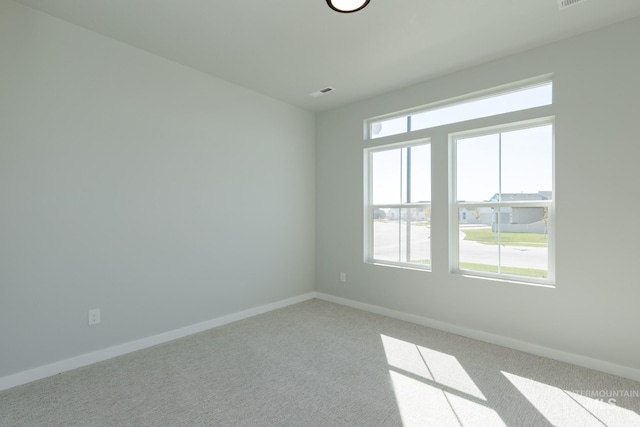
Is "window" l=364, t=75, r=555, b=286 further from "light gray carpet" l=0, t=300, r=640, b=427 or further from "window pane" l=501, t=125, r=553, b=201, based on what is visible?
"light gray carpet" l=0, t=300, r=640, b=427

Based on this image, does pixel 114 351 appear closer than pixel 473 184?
Yes

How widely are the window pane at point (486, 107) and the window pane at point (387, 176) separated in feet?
1.55

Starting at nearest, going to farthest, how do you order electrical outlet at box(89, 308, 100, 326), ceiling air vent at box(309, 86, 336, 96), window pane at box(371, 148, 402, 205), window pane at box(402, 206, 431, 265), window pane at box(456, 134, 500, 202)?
electrical outlet at box(89, 308, 100, 326) < window pane at box(456, 134, 500, 202) < window pane at box(402, 206, 431, 265) < ceiling air vent at box(309, 86, 336, 96) < window pane at box(371, 148, 402, 205)

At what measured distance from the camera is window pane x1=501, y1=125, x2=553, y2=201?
296 cm

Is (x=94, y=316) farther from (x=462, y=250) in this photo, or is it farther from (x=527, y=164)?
(x=527, y=164)

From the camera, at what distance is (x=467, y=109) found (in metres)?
3.39

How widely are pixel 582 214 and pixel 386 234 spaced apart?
2.01 meters

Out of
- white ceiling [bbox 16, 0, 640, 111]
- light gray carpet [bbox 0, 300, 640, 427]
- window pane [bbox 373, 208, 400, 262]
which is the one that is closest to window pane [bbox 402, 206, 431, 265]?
window pane [bbox 373, 208, 400, 262]

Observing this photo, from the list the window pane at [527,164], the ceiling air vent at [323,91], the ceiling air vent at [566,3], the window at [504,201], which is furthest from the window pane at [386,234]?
the ceiling air vent at [566,3]

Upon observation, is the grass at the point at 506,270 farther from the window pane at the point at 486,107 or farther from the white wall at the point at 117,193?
the white wall at the point at 117,193

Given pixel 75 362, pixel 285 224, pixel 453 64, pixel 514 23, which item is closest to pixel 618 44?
pixel 514 23

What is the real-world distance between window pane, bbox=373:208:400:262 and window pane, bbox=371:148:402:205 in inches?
6.0

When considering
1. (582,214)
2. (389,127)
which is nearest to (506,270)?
(582,214)

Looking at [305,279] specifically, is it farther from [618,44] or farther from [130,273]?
[618,44]
